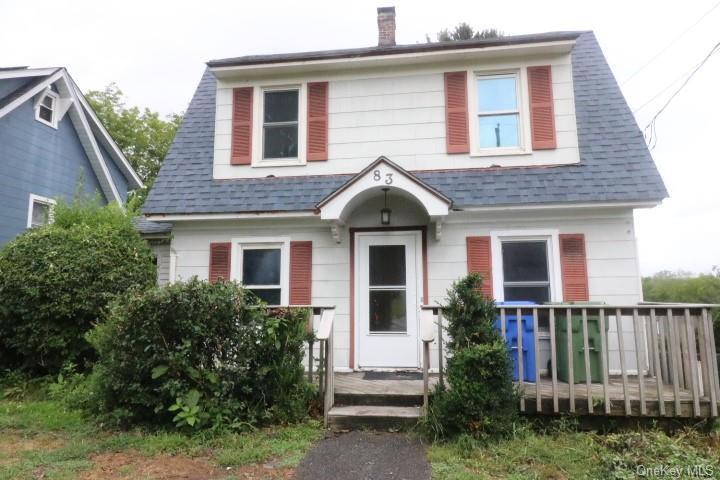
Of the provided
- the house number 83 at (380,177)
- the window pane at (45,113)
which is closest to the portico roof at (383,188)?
the house number 83 at (380,177)

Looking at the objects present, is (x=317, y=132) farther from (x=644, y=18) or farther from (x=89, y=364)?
(x=644, y=18)

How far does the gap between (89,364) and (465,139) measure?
677 cm

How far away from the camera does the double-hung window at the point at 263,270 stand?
7066 millimetres

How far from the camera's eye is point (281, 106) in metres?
7.81

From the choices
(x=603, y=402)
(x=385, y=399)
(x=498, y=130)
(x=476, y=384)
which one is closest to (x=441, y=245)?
(x=498, y=130)

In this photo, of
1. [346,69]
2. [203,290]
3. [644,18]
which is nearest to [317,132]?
[346,69]

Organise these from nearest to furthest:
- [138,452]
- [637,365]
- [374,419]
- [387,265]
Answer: [138,452], [637,365], [374,419], [387,265]

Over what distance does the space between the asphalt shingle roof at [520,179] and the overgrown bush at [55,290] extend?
1100mm

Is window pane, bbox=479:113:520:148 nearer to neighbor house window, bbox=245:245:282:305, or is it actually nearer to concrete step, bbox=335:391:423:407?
neighbor house window, bbox=245:245:282:305

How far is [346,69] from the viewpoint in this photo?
7.54m

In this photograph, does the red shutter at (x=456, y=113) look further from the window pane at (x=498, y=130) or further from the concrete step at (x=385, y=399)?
the concrete step at (x=385, y=399)

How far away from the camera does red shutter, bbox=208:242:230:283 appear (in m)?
7.12

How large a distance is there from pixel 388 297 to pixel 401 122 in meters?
2.94

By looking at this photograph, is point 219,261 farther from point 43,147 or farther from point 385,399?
point 43,147
